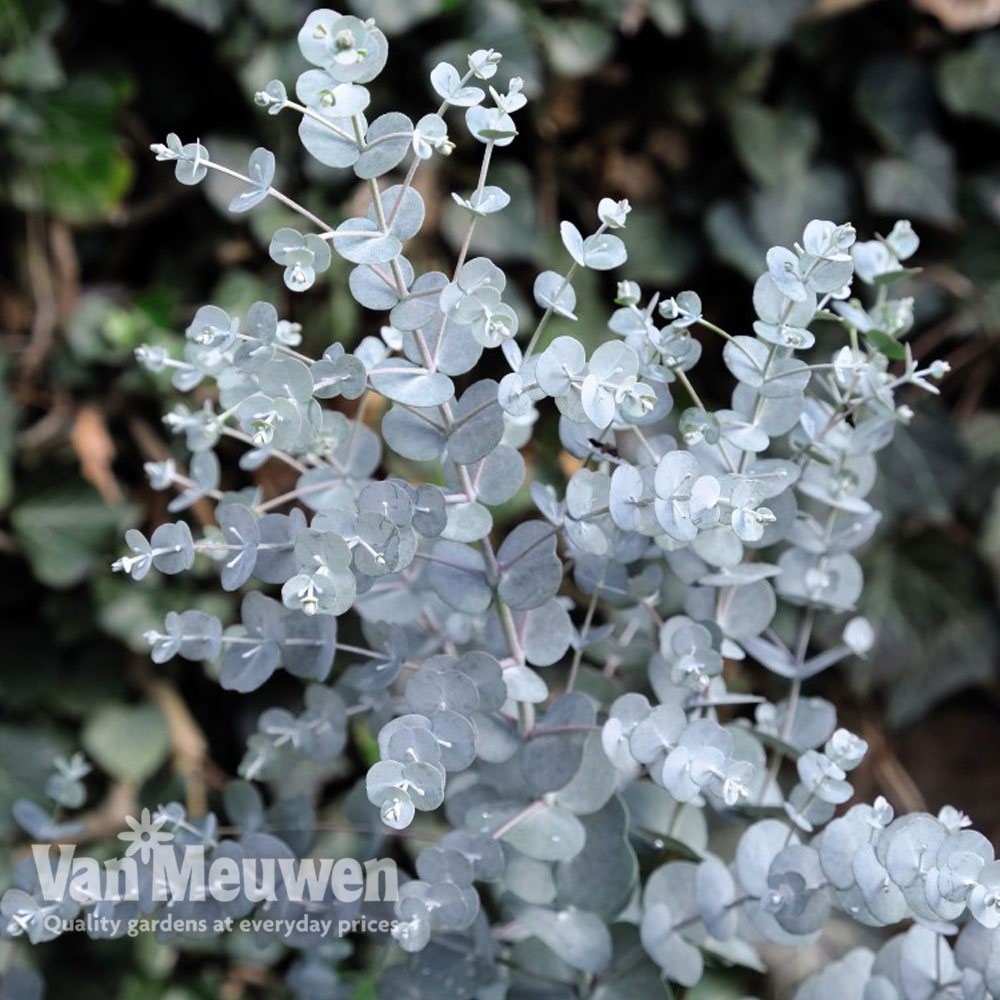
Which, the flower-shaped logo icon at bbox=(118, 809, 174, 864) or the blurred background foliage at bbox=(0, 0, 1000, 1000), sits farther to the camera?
the blurred background foliage at bbox=(0, 0, 1000, 1000)

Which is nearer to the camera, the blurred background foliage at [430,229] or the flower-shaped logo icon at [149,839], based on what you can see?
the flower-shaped logo icon at [149,839]

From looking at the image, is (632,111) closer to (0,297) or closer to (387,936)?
(0,297)

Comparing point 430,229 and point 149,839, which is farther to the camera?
point 430,229

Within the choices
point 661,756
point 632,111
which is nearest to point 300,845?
point 661,756

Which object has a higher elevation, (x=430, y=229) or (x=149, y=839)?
(x=149, y=839)
